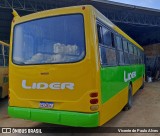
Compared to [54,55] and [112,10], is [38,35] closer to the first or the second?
[54,55]

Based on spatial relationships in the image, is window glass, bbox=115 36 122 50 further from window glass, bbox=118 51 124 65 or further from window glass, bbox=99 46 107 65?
window glass, bbox=99 46 107 65

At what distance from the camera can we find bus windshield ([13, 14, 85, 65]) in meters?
5.68

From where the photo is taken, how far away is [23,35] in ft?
21.2

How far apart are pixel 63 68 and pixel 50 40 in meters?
0.79

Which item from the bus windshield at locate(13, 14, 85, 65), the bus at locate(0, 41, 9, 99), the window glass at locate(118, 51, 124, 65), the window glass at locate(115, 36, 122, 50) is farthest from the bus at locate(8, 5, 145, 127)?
the bus at locate(0, 41, 9, 99)

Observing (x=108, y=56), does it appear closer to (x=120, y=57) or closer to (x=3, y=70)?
(x=120, y=57)

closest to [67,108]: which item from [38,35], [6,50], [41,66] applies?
[41,66]

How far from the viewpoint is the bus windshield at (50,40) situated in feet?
18.6

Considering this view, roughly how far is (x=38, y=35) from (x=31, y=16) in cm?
56

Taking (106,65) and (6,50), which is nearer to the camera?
(106,65)

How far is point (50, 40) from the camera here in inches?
236

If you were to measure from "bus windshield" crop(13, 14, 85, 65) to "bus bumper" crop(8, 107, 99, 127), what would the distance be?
1.13 m

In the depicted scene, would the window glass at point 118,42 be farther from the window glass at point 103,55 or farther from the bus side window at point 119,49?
the window glass at point 103,55

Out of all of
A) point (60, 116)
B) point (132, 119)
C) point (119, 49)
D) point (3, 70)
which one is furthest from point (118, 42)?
point (3, 70)
